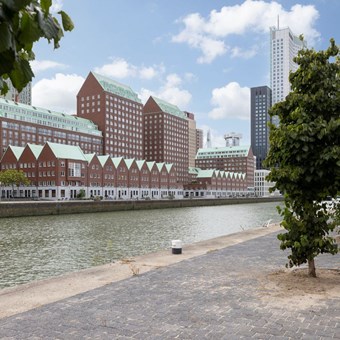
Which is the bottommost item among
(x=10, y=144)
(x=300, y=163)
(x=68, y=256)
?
(x=68, y=256)

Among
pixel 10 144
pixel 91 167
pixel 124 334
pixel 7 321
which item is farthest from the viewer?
pixel 10 144

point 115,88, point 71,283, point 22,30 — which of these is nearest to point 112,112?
point 115,88

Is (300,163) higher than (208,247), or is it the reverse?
(300,163)

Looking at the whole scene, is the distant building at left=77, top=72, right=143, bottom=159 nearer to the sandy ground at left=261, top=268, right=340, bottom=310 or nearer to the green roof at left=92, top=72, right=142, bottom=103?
the green roof at left=92, top=72, right=142, bottom=103

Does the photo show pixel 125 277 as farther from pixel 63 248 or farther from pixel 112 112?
pixel 112 112

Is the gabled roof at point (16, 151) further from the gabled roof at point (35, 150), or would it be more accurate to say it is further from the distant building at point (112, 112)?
the distant building at point (112, 112)

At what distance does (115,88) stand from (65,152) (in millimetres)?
78221

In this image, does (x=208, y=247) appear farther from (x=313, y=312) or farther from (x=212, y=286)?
(x=313, y=312)

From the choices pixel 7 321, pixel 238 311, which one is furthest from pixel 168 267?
pixel 7 321

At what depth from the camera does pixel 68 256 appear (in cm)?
2786

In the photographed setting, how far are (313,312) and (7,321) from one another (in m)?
7.27

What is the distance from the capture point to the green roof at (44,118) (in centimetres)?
13812

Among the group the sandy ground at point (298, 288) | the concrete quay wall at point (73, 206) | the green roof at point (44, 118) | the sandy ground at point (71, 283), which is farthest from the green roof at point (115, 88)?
the sandy ground at point (298, 288)

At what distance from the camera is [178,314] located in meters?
9.56
